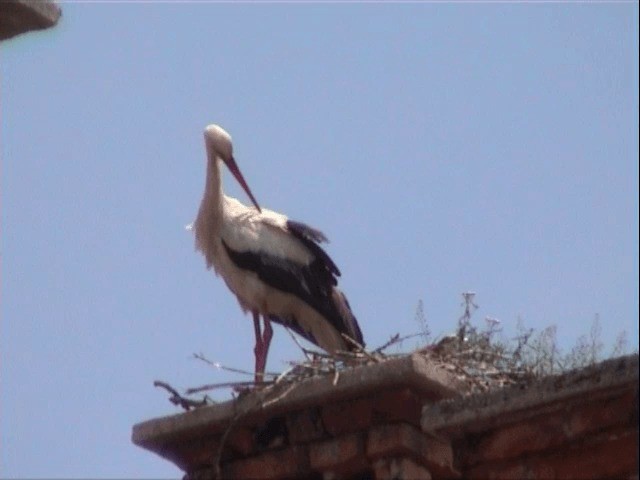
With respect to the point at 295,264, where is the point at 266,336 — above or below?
below

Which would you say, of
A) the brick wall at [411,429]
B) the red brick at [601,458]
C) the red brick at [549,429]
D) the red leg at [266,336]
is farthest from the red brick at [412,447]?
the red leg at [266,336]

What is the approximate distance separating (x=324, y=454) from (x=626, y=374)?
119cm

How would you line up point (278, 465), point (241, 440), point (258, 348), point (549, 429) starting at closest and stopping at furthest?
point (549, 429) < point (278, 465) < point (241, 440) < point (258, 348)

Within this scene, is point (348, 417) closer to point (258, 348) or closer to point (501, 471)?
point (501, 471)

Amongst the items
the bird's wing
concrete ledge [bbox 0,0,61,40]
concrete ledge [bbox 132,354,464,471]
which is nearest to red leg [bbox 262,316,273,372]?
the bird's wing

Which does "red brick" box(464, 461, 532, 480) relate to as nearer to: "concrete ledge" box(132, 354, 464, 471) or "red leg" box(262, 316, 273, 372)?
"concrete ledge" box(132, 354, 464, 471)

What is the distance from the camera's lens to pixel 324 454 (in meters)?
6.18

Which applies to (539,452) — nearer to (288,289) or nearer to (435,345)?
(435,345)

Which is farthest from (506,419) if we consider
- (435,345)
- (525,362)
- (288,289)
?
(288,289)

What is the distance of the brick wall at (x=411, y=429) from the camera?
555cm

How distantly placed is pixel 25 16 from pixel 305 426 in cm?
163

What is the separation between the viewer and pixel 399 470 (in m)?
5.98

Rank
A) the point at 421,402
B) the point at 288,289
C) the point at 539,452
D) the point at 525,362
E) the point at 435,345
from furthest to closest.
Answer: the point at 288,289 < the point at 525,362 < the point at 435,345 < the point at 421,402 < the point at 539,452

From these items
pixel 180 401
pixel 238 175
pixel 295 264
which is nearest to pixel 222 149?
pixel 238 175
